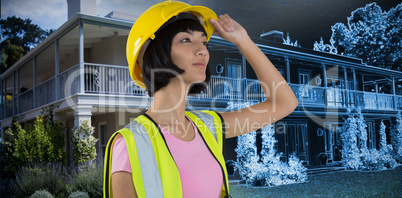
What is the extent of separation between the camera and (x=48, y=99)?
3.49 meters

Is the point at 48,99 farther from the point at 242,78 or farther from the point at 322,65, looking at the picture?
the point at 322,65

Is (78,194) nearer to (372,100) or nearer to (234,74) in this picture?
(234,74)

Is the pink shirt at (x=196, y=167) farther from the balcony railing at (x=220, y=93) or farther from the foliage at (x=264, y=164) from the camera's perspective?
the foliage at (x=264, y=164)

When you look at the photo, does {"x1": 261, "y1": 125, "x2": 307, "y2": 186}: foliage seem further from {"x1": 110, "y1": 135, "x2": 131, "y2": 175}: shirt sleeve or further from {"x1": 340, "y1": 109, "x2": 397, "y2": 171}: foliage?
{"x1": 110, "y1": 135, "x2": 131, "y2": 175}: shirt sleeve

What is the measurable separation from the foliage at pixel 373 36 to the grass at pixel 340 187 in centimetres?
132

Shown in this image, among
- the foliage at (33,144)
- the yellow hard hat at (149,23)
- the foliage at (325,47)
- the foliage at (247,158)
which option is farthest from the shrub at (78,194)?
the foliage at (325,47)

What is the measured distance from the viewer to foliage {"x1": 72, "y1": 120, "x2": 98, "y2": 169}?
3.30 m

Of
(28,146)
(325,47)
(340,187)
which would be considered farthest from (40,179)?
(325,47)

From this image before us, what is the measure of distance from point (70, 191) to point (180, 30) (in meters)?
2.87

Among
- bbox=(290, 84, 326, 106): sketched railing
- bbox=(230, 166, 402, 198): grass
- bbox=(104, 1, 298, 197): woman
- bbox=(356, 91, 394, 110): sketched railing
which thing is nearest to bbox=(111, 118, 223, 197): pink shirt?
bbox=(104, 1, 298, 197): woman

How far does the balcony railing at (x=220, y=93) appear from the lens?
3.38 meters

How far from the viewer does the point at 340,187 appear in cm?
376

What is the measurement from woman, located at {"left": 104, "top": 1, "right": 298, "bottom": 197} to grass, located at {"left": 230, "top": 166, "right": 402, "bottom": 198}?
109 inches

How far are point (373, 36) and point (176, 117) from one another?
389 centimetres
